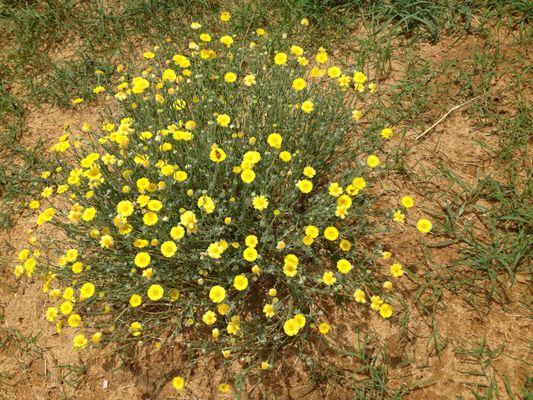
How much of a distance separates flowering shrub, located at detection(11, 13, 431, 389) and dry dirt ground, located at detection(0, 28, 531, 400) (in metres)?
0.18

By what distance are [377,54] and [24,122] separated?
3419 millimetres

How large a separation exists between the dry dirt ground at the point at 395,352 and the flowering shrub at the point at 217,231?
0.18 metres

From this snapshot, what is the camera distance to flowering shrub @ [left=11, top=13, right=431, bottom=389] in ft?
7.79

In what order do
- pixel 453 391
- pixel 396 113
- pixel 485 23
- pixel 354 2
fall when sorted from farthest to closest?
pixel 354 2 < pixel 485 23 < pixel 396 113 < pixel 453 391

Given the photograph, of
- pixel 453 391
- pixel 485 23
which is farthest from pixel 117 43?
pixel 453 391

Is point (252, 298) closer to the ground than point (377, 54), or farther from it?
closer to the ground

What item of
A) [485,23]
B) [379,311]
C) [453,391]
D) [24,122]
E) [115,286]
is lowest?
[453,391]

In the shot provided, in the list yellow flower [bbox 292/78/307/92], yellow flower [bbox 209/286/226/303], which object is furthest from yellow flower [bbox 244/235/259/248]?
yellow flower [bbox 292/78/307/92]

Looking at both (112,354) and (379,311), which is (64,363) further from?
(379,311)

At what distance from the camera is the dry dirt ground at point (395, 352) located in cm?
236

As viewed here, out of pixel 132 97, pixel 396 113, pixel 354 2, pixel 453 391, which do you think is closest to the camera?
pixel 453 391

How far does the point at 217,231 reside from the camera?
7.79 ft

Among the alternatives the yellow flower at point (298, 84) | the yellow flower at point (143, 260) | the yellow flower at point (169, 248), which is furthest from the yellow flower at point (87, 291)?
the yellow flower at point (298, 84)

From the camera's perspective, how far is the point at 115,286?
265 centimetres
